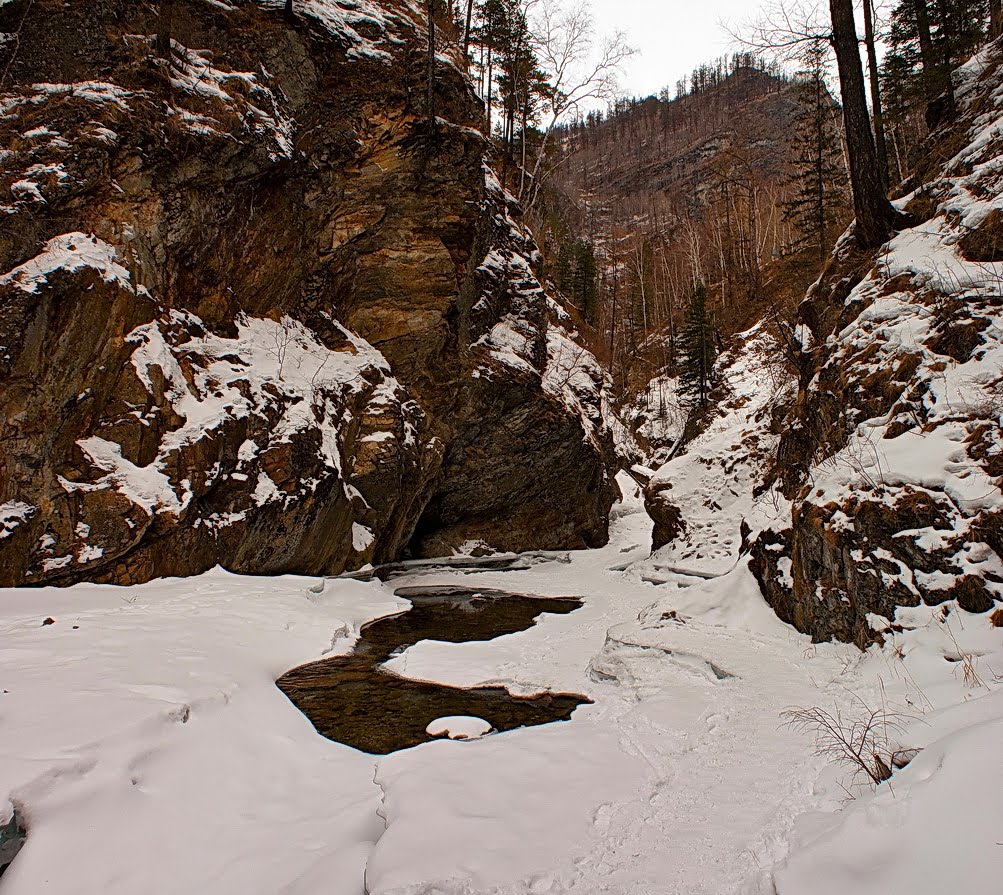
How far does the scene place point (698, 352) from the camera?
29.9 meters

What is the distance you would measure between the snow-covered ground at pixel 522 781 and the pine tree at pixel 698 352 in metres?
25.3

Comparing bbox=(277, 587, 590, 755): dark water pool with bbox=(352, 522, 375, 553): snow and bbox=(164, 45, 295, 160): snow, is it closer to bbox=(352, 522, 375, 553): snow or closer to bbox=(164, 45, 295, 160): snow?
bbox=(352, 522, 375, 553): snow

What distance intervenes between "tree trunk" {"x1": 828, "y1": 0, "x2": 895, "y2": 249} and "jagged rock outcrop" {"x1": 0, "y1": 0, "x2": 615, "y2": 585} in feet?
35.4

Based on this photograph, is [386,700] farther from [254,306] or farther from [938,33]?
[938,33]

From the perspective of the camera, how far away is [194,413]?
11.1 metres

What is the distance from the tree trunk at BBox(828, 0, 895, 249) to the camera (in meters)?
8.84

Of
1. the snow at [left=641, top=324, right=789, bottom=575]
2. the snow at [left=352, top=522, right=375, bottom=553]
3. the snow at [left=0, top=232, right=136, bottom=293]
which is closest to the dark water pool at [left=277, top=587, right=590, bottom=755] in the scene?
the snow at [left=352, top=522, right=375, bottom=553]

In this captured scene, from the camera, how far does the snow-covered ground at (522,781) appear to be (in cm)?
241

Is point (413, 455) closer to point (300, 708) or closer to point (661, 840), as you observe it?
point (300, 708)

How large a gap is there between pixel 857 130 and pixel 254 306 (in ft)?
44.4

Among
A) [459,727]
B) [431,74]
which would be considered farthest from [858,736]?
[431,74]

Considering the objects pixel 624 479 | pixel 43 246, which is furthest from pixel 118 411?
pixel 624 479

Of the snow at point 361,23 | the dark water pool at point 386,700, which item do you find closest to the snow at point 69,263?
the dark water pool at point 386,700

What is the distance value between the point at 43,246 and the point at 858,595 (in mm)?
13886
